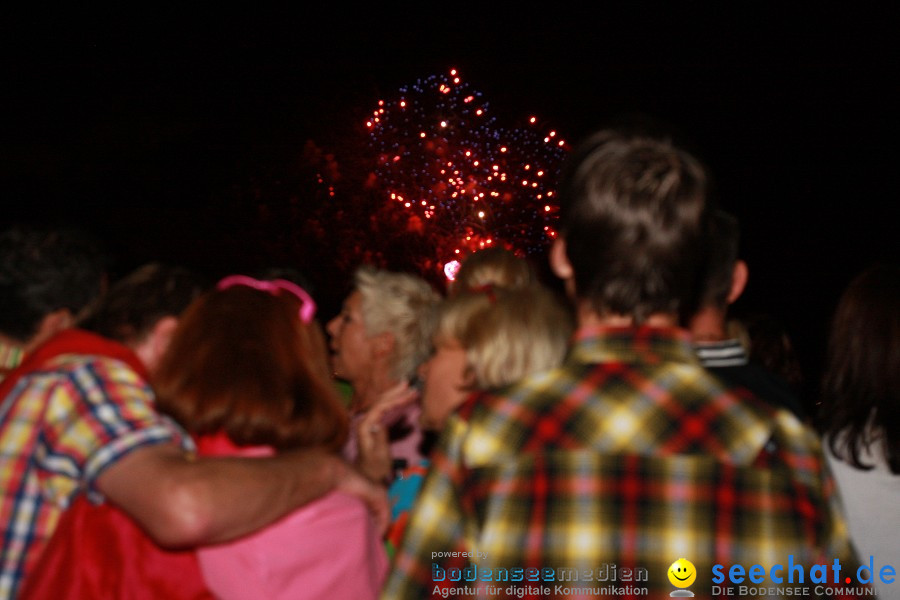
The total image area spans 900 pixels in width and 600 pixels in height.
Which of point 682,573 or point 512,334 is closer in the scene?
point 682,573

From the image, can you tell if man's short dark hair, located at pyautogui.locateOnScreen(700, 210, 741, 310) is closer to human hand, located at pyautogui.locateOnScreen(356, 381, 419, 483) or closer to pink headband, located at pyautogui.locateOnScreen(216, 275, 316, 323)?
human hand, located at pyautogui.locateOnScreen(356, 381, 419, 483)

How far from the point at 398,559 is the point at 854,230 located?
57.0ft

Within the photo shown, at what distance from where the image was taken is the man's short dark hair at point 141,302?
238 centimetres

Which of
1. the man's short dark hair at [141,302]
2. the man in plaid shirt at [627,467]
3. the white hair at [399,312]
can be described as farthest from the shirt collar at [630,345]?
the white hair at [399,312]

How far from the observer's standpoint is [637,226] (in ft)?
4.81

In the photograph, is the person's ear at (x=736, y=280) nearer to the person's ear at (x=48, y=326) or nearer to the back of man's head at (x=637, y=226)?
the back of man's head at (x=637, y=226)

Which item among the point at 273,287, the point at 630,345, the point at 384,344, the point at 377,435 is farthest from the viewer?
the point at 384,344

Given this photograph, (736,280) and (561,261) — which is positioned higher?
(561,261)

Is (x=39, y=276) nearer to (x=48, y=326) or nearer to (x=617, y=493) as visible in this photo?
(x=48, y=326)

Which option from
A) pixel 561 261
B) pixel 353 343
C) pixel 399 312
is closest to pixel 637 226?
pixel 561 261

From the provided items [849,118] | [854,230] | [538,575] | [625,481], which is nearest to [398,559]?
[538,575]

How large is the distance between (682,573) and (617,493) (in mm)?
176

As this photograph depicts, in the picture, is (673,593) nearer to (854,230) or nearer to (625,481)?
(625,481)

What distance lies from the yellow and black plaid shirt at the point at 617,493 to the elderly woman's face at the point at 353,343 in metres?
2.43
